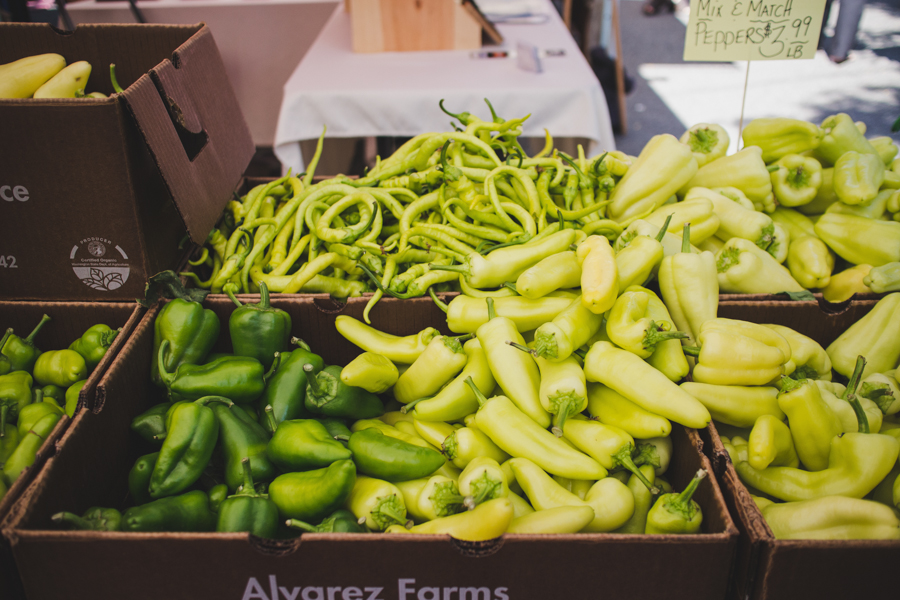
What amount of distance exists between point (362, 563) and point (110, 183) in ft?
3.78

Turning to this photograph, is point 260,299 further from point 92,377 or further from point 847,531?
point 847,531

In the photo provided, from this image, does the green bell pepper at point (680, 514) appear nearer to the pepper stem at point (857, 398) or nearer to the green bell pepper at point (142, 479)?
the pepper stem at point (857, 398)

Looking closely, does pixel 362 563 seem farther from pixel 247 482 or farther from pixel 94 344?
pixel 94 344

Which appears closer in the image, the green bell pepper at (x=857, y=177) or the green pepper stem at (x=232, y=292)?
the green pepper stem at (x=232, y=292)

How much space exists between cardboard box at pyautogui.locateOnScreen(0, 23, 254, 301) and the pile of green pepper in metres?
0.16

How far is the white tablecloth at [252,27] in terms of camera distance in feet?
15.4

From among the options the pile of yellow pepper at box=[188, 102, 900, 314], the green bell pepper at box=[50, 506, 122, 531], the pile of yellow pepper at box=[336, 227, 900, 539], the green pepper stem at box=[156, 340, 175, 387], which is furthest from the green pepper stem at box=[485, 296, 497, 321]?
the green bell pepper at box=[50, 506, 122, 531]

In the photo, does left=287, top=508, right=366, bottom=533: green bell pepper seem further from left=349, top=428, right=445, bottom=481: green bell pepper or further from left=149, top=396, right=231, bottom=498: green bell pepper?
left=149, top=396, right=231, bottom=498: green bell pepper

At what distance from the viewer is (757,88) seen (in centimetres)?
648

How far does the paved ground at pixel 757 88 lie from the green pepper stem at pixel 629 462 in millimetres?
4262

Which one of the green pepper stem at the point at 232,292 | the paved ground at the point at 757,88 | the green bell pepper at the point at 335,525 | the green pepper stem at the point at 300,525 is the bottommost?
the paved ground at the point at 757,88

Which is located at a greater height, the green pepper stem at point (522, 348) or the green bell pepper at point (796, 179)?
the green bell pepper at point (796, 179)

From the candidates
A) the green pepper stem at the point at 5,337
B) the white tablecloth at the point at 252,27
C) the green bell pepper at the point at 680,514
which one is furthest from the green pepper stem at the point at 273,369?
the white tablecloth at the point at 252,27

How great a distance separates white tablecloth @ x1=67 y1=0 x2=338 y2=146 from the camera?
4.68 metres
